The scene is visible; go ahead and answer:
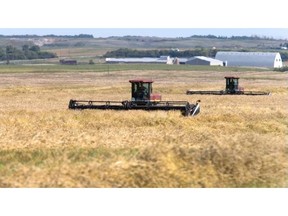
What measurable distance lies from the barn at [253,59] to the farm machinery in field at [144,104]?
138183 mm

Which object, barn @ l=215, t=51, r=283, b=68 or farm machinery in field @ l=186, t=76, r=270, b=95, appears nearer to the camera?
farm machinery in field @ l=186, t=76, r=270, b=95

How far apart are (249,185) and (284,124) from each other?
690 inches

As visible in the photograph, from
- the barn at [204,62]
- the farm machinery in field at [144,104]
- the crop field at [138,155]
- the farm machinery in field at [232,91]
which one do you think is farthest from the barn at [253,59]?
the crop field at [138,155]

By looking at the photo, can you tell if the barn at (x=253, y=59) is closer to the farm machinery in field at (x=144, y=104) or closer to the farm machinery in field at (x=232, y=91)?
the farm machinery in field at (x=232, y=91)

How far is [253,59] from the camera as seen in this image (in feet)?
585

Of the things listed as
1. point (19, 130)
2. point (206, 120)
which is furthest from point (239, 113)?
point (19, 130)

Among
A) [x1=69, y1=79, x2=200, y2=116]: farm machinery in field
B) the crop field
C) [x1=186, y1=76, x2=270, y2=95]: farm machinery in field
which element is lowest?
[x1=186, y1=76, x2=270, y2=95]: farm machinery in field

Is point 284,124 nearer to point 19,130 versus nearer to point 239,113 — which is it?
point 239,113

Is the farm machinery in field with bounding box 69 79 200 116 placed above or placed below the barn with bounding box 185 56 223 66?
above

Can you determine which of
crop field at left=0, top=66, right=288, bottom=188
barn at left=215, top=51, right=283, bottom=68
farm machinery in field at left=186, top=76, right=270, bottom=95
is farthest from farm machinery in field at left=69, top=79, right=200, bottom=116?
barn at left=215, top=51, right=283, bottom=68

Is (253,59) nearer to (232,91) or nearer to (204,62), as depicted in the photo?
(204,62)

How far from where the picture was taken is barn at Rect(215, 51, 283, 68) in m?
175

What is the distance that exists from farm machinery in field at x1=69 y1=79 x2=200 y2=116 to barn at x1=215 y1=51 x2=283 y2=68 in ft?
453

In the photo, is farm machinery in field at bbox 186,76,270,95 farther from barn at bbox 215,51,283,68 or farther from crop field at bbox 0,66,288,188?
barn at bbox 215,51,283,68
